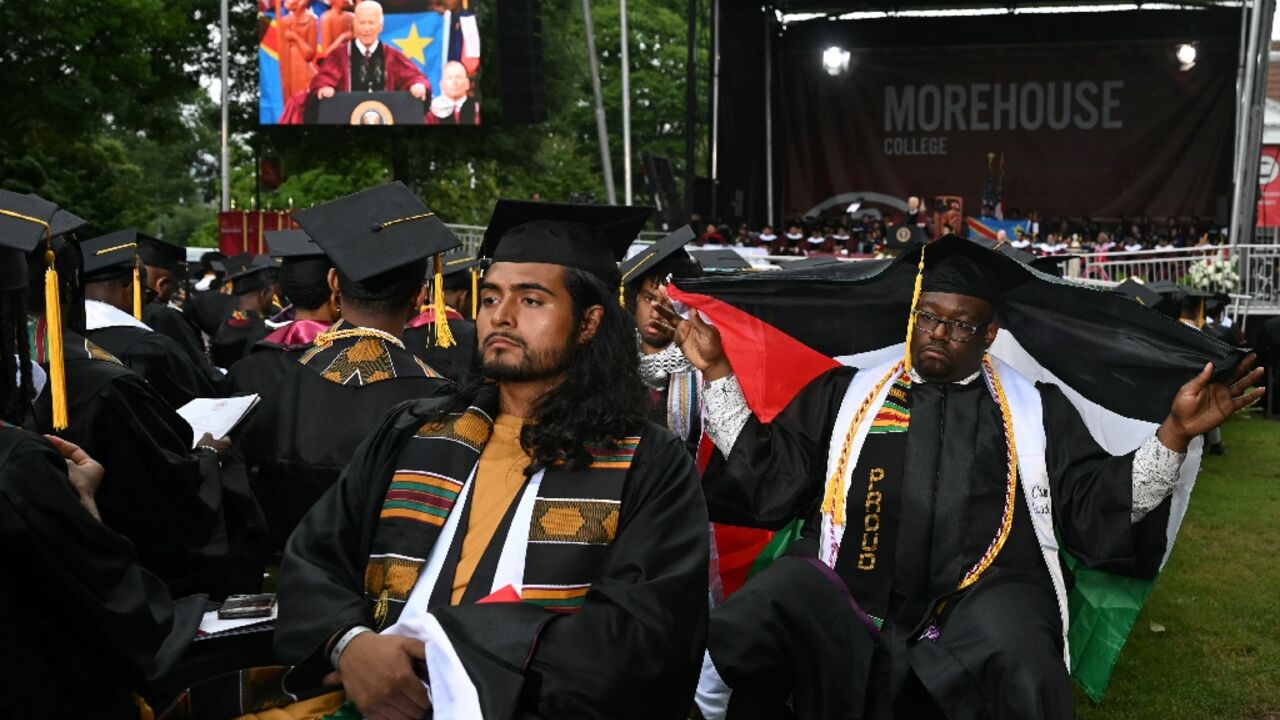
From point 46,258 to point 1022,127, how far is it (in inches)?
968

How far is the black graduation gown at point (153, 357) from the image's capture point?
216 inches

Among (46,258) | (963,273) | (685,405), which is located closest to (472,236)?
(685,405)

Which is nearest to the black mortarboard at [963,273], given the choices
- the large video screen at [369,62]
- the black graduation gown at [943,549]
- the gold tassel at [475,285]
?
the black graduation gown at [943,549]

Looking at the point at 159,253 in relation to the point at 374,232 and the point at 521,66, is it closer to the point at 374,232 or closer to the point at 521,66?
the point at 374,232

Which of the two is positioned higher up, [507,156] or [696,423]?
[507,156]

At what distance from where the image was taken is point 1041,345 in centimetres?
477

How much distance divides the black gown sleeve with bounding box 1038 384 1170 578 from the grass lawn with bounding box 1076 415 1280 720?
1.72 meters

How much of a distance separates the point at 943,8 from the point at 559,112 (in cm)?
1184

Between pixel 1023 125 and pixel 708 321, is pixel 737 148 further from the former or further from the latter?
pixel 708 321

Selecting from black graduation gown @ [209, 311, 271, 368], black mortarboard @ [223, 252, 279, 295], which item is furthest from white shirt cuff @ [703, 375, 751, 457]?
black mortarboard @ [223, 252, 279, 295]

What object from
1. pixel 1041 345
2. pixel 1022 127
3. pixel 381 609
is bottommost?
pixel 381 609

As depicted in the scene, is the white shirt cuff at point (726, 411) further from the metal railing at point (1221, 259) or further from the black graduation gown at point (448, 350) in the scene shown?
the metal railing at point (1221, 259)

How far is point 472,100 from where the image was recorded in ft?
85.5

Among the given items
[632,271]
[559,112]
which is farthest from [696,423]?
[559,112]
